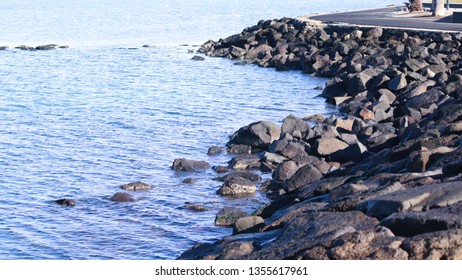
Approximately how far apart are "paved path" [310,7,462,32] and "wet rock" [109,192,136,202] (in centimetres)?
2943

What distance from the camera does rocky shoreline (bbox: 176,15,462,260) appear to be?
35.4ft

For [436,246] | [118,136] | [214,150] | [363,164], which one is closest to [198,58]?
[118,136]

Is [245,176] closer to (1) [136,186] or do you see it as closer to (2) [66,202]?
(1) [136,186]

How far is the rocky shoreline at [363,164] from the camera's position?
1080 cm

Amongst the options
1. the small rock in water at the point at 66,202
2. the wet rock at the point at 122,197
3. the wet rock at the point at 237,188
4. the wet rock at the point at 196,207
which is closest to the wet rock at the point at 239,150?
the wet rock at the point at 237,188

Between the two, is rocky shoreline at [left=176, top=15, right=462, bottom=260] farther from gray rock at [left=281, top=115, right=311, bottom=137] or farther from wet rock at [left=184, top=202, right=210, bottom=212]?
wet rock at [left=184, top=202, right=210, bottom=212]

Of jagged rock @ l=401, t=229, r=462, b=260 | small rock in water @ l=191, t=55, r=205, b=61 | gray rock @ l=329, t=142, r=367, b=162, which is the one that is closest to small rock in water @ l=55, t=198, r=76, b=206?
gray rock @ l=329, t=142, r=367, b=162

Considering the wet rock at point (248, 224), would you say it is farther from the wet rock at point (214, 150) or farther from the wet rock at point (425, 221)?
the wet rock at point (214, 150)

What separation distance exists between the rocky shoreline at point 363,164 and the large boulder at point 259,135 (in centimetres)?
3

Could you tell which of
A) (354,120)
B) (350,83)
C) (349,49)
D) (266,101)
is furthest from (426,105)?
(349,49)

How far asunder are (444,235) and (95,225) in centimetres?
960

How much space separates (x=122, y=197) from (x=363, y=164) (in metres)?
5.62

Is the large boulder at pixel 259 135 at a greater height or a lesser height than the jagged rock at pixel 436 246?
lesser

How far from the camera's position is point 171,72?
4853 cm
